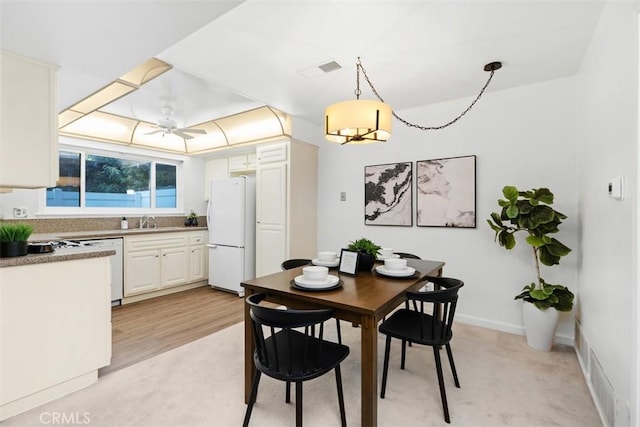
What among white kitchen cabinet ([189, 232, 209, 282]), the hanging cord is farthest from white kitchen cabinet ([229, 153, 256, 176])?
the hanging cord

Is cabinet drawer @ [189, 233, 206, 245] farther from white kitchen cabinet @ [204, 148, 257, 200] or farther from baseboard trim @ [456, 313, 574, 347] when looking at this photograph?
baseboard trim @ [456, 313, 574, 347]

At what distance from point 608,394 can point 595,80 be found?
2.05m

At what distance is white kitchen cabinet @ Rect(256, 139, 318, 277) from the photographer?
400 cm

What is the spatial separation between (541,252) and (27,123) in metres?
3.95

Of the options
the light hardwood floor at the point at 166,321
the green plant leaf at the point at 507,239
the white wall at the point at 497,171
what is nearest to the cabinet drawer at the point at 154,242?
the light hardwood floor at the point at 166,321

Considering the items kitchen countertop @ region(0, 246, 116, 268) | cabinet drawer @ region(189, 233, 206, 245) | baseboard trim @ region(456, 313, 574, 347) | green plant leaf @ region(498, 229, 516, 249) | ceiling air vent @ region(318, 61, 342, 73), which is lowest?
baseboard trim @ region(456, 313, 574, 347)

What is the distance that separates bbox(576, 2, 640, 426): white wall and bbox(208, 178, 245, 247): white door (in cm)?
373

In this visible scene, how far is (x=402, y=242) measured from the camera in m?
3.70

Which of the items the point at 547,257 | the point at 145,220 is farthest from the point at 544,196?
the point at 145,220

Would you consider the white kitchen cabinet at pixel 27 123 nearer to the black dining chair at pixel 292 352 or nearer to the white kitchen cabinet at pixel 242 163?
the black dining chair at pixel 292 352

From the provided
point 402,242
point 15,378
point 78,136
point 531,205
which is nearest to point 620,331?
point 531,205

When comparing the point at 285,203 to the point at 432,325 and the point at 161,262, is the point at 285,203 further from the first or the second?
the point at 432,325

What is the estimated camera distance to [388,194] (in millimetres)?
3789

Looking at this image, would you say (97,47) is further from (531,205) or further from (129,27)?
(531,205)
